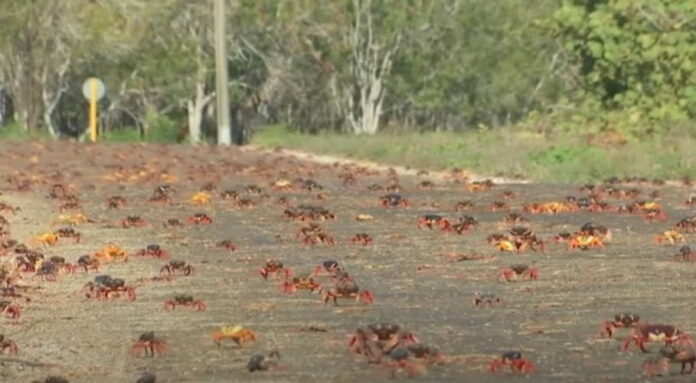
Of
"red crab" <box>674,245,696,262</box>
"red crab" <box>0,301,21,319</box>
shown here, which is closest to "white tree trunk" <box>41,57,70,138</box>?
"red crab" <box>674,245,696,262</box>

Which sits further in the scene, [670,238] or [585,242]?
[670,238]

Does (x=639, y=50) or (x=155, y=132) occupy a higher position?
(x=639, y=50)

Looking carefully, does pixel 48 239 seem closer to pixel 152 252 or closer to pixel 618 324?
pixel 152 252

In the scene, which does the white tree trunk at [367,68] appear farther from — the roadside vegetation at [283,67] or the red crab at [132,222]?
the red crab at [132,222]

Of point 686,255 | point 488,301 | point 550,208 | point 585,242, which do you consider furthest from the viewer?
point 550,208

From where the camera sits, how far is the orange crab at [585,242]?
14.8 m

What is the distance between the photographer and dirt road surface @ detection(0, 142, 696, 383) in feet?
28.3

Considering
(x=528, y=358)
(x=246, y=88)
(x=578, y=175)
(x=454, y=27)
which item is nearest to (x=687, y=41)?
(x=578, y=175)

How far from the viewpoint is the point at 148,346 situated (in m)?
8.98

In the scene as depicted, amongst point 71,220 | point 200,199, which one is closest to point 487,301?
point 71,220

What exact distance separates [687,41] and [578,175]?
13631mm

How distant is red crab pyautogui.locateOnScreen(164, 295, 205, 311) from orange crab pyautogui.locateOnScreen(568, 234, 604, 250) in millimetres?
4654

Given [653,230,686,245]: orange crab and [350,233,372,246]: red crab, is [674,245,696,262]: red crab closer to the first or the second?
[653,230,686,245]: orange crab

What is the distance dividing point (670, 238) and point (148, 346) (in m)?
7.28
